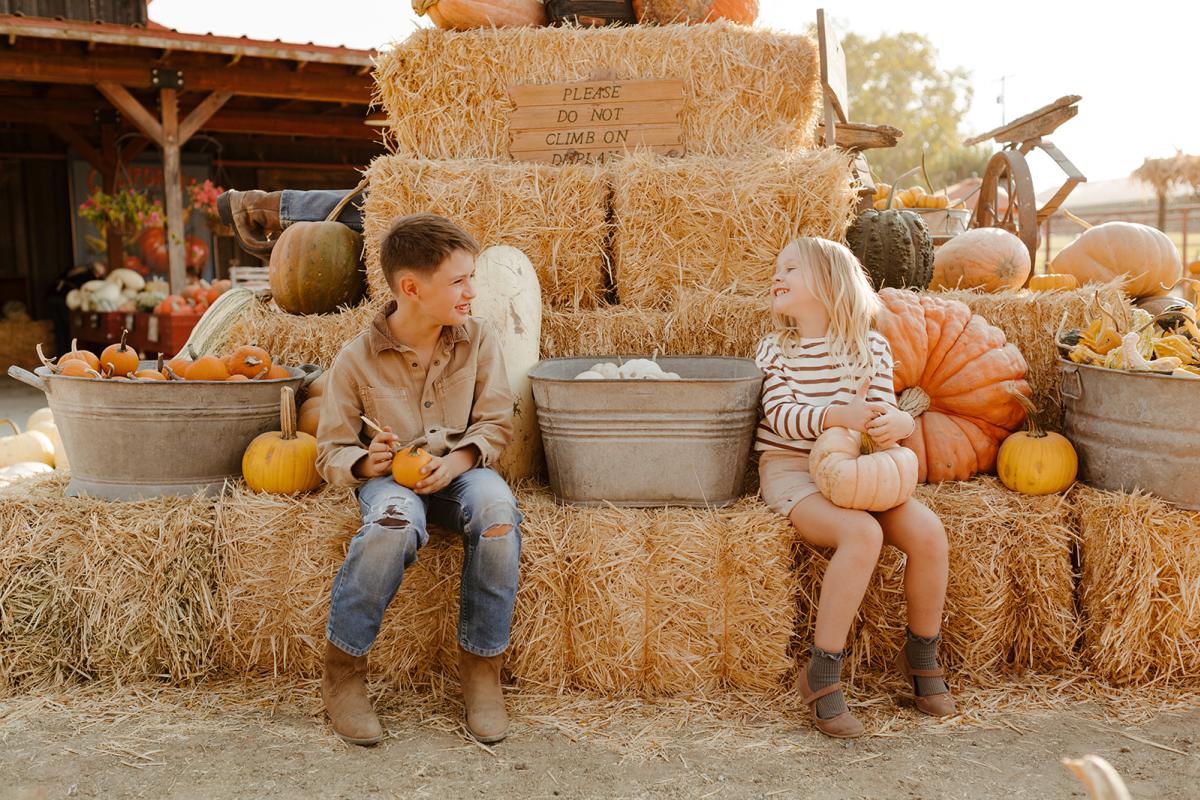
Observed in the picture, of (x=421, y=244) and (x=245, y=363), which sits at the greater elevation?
(x=421, y=244)

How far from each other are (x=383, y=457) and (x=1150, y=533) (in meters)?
2.09

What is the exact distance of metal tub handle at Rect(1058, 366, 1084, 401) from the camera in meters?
2.72

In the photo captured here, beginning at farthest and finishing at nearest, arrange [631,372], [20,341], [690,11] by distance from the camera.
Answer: [20,341] < [690,11] < [631,372]

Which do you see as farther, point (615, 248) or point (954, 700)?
point (615, 248)

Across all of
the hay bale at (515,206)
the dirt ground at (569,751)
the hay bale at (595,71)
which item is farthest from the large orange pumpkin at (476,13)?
the dirt ground at (569,751)

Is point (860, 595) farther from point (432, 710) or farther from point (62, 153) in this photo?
point (62, 153)

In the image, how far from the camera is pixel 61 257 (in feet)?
37.6

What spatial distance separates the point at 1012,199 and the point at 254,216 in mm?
3890

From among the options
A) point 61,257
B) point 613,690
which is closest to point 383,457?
point 613,690

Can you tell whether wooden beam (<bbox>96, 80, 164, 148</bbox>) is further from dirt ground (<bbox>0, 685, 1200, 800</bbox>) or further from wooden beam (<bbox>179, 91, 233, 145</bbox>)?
dirt ground (<bbox>0, 685, 1200, 800</bbox>)

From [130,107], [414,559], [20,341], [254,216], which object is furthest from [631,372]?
[20,341]

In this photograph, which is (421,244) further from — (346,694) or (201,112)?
(201,112)

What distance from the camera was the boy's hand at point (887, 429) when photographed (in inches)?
92.4

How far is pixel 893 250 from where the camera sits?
348cm
